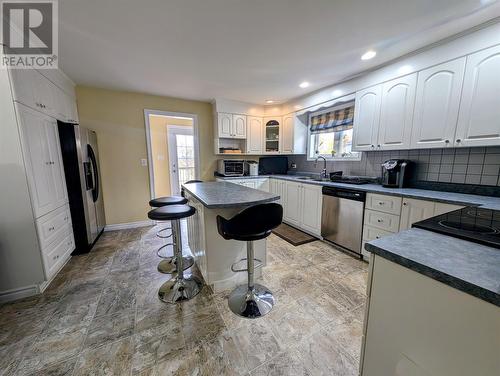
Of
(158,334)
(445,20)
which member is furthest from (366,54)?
(158,334)

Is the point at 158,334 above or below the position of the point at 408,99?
below

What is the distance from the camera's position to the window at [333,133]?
10.8 ft

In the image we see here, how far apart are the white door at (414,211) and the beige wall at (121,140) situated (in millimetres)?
3861

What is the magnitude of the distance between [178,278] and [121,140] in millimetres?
2795

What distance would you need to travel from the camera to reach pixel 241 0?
152 cm

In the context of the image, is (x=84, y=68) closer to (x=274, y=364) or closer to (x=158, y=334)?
(x=158, y=334)

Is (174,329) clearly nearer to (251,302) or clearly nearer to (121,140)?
(251,302)

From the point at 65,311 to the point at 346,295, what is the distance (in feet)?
8.19

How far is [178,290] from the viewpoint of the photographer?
1914 millimetres

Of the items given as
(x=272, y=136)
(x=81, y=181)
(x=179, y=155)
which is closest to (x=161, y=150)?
(x=179, y=155)

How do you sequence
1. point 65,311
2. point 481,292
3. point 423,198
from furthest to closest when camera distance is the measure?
point 423,198 < point 65,311 < point 481,292

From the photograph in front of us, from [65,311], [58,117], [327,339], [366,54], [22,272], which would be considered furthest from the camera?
[58,117]

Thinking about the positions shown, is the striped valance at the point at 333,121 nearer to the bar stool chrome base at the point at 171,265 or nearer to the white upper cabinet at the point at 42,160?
the bar stool chrome base at the point at 171,265

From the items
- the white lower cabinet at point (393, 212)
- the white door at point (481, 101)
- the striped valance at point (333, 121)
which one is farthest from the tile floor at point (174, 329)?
the striped valance at point (333, 121)
